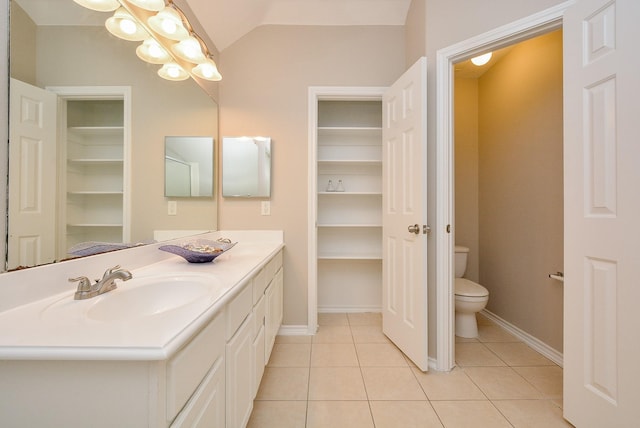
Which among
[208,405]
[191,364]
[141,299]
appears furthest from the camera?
[141,299]

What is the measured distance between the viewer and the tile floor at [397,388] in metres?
1.32

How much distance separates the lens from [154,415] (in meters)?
0.54

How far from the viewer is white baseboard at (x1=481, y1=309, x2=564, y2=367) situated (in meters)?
1.81

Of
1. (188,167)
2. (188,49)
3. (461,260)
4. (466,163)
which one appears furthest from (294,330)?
→ (466,163)

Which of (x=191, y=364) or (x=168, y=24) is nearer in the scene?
(x=191, y=364)

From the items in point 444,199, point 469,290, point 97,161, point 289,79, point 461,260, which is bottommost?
point 469,290

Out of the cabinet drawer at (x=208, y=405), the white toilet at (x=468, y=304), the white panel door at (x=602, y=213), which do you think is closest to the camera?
the cabinet drawer at (x=208, y=405)

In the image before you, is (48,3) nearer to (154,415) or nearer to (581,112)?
(154,415)

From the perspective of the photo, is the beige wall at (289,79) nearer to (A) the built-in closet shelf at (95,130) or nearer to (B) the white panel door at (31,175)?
(A) the built-in closet shelf at (95,130)

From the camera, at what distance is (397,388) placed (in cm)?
153

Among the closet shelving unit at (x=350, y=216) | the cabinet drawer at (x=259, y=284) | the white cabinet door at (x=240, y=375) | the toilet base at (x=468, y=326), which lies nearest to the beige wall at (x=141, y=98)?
the cabinet drawer at (x=259, y=284)

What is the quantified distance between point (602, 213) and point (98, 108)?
2.26 meters

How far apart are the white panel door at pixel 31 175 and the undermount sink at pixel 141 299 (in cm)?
20

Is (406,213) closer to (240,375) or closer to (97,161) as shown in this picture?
(240,375)
